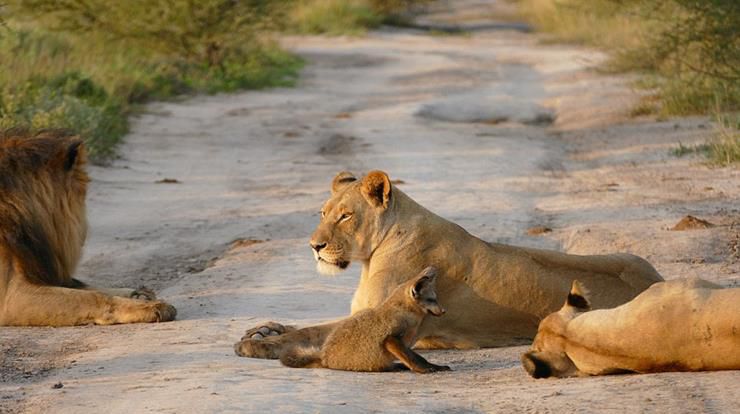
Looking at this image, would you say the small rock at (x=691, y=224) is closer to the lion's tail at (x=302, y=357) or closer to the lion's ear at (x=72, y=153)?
the lion's ear at (x=72, y=153)

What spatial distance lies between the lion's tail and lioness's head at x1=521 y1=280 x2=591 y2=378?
35.7 inches

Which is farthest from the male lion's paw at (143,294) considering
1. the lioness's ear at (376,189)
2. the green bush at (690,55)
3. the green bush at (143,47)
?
the green bush at (143,47)

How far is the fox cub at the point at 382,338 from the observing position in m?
5.63

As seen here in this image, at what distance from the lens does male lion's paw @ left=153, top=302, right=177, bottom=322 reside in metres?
6.84

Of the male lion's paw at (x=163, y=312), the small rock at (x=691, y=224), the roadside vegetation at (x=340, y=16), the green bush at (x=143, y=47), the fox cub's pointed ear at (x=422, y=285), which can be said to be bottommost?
the roadside vegetation at (x=340, y=16)

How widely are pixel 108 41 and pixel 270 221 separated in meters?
10.7

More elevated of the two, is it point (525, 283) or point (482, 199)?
point (525, 283)

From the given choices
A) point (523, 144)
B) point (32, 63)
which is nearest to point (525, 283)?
point (523, 144)

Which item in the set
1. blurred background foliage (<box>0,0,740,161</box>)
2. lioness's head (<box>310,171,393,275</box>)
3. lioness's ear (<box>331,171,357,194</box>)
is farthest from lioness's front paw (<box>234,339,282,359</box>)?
blurred background foliage (<box>0,0,740,161</box>)

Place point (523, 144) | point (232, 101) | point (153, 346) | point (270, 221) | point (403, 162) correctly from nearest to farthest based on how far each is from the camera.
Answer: point (153, 346), point (270, 221), point (403, 162), point (523, 144), point (232, 101)

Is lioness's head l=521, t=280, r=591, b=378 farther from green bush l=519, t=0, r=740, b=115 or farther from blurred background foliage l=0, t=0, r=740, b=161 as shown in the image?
green bush l=519, t=0, r=740, b=115

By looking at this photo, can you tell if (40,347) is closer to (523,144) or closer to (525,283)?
(525,283)

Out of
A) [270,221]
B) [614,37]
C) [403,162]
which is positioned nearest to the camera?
[270,221]

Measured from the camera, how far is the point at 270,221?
10250 millimetres
